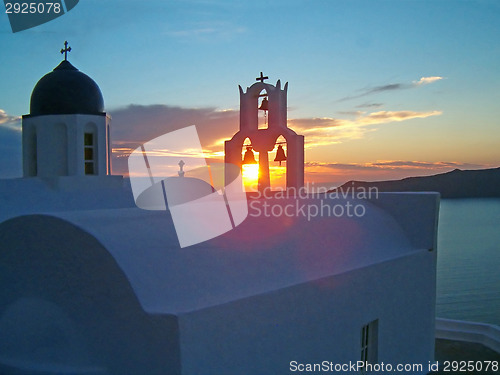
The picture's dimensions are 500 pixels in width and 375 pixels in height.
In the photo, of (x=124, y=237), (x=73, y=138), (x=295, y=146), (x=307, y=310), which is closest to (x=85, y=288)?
(x=124, y=237)

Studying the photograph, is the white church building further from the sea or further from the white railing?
the sea

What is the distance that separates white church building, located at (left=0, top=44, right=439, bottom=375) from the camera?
16.1ft

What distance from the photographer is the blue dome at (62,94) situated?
478 inches

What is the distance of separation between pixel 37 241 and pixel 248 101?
575 centimetres

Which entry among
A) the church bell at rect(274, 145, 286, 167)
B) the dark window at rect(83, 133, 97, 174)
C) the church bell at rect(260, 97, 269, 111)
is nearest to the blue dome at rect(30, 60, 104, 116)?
the dark window at rect(83, 133, 97, 174)

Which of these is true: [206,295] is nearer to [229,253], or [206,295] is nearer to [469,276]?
[229,253]

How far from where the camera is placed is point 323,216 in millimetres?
8625

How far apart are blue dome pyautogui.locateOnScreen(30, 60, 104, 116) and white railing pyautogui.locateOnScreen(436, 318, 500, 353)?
11.3 meters

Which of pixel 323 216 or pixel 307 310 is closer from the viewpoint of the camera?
pixel 307 310

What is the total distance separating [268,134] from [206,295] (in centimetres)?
542

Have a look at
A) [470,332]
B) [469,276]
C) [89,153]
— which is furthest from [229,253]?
[469,276]

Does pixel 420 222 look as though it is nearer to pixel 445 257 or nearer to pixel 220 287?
pixel 220 287

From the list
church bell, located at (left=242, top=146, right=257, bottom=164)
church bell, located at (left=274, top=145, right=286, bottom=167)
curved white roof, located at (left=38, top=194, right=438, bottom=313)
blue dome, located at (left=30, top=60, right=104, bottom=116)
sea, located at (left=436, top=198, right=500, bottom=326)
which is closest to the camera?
curved white roof, located at (left=38, top=194, right=438, bottom=313)

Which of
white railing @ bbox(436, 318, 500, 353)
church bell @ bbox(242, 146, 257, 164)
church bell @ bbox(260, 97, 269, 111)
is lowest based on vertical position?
white railing @ bbox(436, 318, 500, 353)
